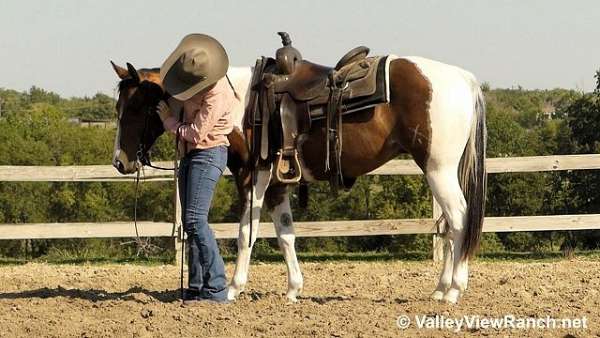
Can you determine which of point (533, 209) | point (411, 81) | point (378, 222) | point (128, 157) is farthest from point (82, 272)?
point (533, 209)

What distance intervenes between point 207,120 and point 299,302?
1.59m

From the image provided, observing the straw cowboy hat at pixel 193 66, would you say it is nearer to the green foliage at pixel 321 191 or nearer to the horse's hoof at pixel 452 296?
the horse's hoof at pixel 452 296

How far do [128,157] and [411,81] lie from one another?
7.52ft

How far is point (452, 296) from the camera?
245 inches

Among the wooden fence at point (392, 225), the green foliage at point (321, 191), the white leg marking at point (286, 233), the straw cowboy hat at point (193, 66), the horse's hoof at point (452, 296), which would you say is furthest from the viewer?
the green foliage at point (321, 191)

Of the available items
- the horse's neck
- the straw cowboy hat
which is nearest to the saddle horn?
the horse's neck

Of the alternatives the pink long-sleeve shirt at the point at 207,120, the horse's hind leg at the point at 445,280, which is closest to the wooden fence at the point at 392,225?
the horse's hind leg at the point at 445,280

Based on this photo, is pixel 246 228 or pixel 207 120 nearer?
pixel 207 120

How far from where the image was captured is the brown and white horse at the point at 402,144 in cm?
623

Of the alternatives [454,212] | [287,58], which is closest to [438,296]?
[454,212]

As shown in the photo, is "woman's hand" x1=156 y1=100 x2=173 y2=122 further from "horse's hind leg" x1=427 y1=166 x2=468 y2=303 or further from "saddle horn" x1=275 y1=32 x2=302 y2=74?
"horse's hind leg" x1=427 y1=166 x2=468 y2=303

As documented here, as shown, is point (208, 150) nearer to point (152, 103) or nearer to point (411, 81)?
point (152, 103)

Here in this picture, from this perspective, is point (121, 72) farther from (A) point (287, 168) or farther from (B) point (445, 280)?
(B) point (445, 280)

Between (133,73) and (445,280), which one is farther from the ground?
(133,73)
